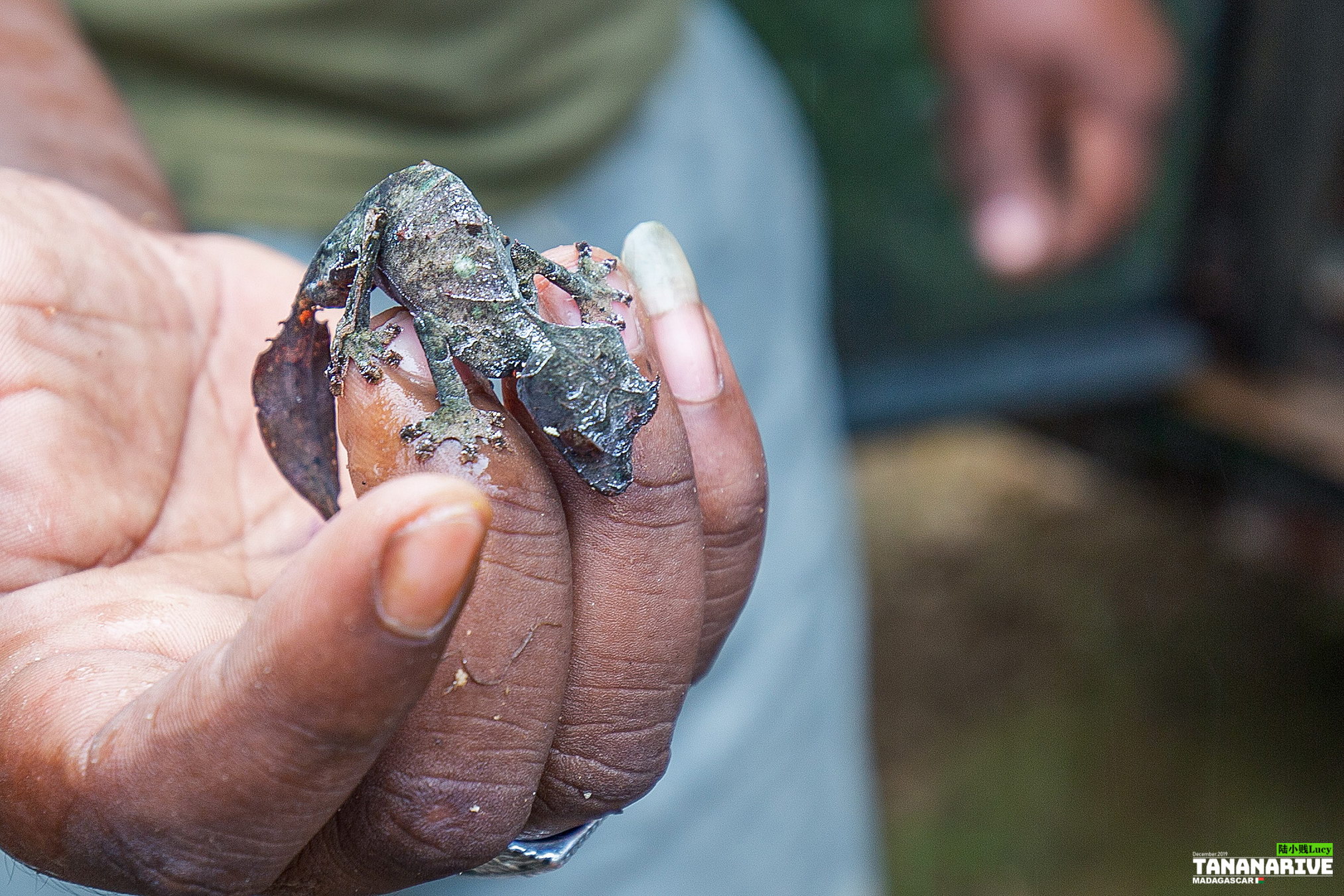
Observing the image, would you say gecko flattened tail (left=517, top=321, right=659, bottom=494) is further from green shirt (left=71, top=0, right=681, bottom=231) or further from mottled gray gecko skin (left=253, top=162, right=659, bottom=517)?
green shirt (left=71, top=0, right=681, bottom=231)

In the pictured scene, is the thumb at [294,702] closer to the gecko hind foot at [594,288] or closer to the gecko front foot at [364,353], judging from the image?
the gecko front foot at [364,353]

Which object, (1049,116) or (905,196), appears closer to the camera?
(1049,116)

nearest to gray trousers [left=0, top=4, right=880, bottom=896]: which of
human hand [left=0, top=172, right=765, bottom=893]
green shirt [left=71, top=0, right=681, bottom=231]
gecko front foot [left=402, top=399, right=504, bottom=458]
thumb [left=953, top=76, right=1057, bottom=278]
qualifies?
green shirt [left=71, top=0, right=681, bottom=231]

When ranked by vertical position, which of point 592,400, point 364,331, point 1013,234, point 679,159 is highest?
point 679,159

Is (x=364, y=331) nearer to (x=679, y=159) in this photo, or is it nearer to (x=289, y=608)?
(x=289, y=608)

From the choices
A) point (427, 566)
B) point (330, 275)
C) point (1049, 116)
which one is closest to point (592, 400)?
point (427, 566)

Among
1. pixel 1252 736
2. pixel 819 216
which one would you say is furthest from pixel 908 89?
pixel 1252 736

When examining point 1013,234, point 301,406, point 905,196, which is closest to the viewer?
point 301,406

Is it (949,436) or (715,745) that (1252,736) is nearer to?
(949,436)
